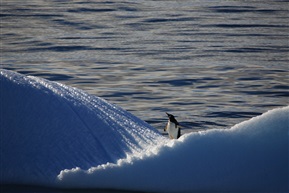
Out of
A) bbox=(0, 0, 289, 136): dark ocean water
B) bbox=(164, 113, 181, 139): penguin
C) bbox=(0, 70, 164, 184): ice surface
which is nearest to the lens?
bbox=(0, 70, 164, 184): ice surface

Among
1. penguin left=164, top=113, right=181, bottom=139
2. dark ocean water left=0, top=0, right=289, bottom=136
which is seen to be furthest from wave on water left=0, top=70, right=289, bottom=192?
dark ocean water left=0, top=0, right=289, bottom=136

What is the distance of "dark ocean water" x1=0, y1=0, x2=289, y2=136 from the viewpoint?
13055 mm

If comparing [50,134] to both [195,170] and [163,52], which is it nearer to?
[195,170]

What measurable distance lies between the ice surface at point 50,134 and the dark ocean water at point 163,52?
403 cm

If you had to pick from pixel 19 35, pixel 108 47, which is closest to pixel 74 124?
pixel 108 47

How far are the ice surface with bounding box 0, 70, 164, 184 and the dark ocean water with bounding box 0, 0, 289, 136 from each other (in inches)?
159

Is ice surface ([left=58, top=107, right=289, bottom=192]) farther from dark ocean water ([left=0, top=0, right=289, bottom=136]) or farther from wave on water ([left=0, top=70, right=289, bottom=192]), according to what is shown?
dark ocean water ([left=0, top=0, right=289, bottom=136])

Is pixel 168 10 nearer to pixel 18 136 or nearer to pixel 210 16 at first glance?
pixel 210 16

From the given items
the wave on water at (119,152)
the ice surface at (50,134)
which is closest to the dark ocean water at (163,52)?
the ice surface at (50,134)

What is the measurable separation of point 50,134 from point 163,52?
1145 cm

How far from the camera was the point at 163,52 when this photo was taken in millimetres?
17766

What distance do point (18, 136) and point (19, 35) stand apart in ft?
45.7

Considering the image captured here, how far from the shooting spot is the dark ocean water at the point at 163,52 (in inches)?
514

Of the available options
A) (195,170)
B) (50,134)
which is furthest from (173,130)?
(195,170)
